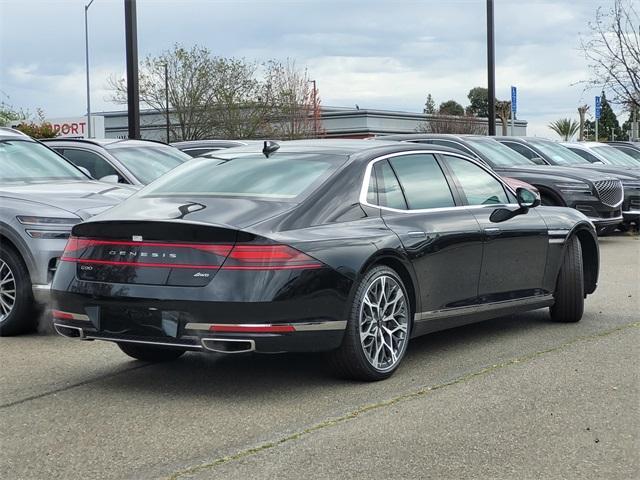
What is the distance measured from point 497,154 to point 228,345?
1157 centimetres

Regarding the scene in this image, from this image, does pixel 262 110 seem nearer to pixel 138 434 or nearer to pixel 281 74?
pixel 281 74

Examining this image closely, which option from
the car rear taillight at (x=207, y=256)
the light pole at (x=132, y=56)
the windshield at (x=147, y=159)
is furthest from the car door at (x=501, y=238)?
the light pole at (x=132, y=56)

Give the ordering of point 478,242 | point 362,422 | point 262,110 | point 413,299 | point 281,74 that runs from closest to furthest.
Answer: point 362,422, point 413,299, point 478,242, point 262,110, point 281,74

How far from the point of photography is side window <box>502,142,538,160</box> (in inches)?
699

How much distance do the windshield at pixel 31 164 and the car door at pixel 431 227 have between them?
370 cm

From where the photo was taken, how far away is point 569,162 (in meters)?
18.0

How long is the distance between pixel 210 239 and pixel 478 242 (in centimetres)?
228

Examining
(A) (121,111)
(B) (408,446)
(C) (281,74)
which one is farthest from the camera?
(A) (121,111)

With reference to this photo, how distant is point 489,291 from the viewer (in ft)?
23.1

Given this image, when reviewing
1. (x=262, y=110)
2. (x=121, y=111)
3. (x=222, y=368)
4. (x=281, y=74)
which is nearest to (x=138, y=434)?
(x=222, y=368)

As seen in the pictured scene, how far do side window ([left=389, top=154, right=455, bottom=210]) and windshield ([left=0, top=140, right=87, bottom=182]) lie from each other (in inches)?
145

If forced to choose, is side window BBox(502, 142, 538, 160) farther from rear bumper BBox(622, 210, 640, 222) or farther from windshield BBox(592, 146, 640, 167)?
windshield BBox(592, 146, 640, 167)

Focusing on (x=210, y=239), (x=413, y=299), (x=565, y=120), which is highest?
(x=565, y=120)

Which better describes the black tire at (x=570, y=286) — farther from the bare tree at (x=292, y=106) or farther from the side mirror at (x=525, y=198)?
the bare tree at (x=292, y=106)
